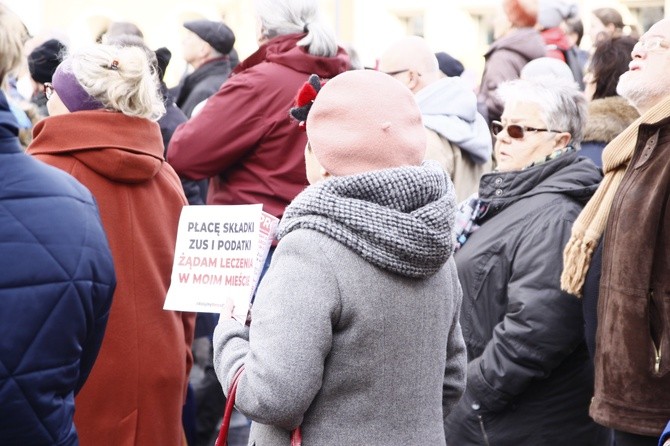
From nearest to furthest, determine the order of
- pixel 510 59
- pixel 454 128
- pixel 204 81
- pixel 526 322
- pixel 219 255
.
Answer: pixel 219 255 → pixel 526 322 → pixel 454 128 → pixel 510 59 → pixel 204 81

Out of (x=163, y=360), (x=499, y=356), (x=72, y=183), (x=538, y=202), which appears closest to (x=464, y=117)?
(x=538, y=202)

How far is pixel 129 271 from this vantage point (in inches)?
167

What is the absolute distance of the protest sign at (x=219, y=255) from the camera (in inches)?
140

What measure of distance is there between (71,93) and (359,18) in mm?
17604

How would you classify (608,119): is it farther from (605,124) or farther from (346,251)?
(346,251)

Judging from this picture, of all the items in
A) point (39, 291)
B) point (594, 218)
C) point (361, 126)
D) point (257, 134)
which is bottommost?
point (257, 134)

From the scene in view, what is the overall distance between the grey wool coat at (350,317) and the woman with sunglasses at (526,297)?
1.34 meters

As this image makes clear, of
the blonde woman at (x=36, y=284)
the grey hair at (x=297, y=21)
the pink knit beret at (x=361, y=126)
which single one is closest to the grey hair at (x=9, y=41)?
the blonde woman at (x=36, y=284)

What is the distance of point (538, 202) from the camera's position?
4.58 m

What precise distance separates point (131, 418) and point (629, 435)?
1748mm

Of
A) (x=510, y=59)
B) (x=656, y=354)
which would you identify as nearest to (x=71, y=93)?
(x=656, y=354)

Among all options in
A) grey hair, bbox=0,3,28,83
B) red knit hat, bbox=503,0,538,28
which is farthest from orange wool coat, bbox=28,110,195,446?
red knit hat, bbox=503,0,538,28

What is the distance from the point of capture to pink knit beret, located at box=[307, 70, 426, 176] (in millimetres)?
3051

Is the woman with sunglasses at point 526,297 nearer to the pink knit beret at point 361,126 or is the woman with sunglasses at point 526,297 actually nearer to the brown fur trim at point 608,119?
the brown fur trim at point 608,119
